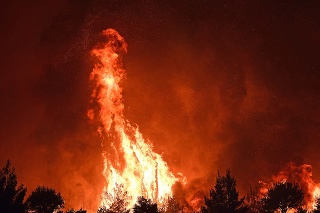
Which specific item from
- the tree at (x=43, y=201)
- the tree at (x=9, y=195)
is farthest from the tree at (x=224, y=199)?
the tree at (x=9, y=195)

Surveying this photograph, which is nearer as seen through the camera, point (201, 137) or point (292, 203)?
point (292, 203)

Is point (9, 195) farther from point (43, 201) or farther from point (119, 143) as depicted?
point (119, 143)

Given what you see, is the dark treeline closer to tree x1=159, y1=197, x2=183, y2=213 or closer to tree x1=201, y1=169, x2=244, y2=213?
tree x1=201, y1=169, x2=244, y2=213

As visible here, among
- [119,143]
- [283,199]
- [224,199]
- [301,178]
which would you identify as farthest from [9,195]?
[301,178]

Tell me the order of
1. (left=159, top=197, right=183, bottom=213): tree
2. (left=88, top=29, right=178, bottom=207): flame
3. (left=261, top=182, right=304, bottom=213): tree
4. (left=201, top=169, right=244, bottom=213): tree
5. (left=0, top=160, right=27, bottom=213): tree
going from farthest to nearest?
(left=88, top=29, right=178, bottom=207): flame < (left=159, top=197, right=183, bottom=213): tree < (left=261, top=182, right=304, bottom=213): tree < (left=201, top=169, right=244, bottom=213): tree < (left=0, top=160, right=27, bottom=213): tree

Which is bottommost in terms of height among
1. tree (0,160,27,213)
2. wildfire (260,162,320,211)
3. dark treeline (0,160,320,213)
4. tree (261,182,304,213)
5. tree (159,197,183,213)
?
tree (0,160,27,213)

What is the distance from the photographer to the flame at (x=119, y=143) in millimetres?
65562

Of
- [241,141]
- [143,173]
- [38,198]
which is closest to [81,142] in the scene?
[143,173]

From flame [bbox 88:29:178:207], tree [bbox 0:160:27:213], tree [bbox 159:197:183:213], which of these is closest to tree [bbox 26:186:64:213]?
tree [bbox 0:160:27:213]

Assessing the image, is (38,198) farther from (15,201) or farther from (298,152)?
(298,152)

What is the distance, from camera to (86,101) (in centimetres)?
7956

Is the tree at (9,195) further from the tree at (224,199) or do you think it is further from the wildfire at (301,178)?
→ the wildfire at (301,178)

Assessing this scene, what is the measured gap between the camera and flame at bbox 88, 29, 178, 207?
65.6 m

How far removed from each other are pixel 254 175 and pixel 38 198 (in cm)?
5835
